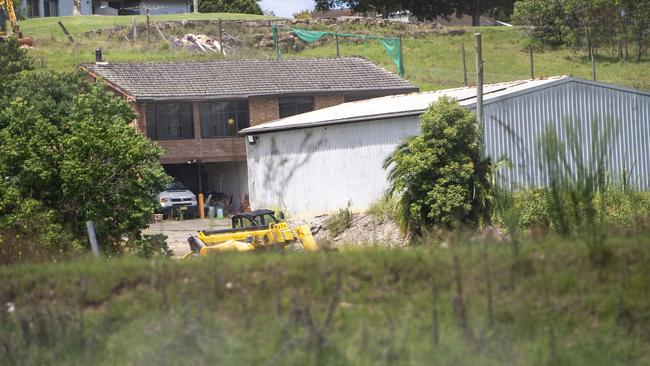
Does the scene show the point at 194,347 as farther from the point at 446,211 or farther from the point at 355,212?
the point at 355,212

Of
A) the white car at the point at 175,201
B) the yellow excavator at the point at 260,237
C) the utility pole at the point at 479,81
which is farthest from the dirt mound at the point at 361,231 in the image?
the white car at the point at 175,201

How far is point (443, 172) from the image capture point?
83.1 ft

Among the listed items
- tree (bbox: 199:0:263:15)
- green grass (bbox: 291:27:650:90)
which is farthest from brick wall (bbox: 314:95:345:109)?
tree (bbox: 199:0:263:15)

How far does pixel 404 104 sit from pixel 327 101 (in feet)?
45.4

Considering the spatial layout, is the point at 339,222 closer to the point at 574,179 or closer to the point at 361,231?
the point at 361,231

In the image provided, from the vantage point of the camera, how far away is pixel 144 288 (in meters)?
9.47

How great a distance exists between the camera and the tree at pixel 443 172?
83.0 feet

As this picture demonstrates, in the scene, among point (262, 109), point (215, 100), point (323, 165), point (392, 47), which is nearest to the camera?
point (323, 165)

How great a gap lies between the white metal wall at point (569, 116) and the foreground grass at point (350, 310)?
58.4ft

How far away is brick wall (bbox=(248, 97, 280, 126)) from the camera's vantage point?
45812 millimetres

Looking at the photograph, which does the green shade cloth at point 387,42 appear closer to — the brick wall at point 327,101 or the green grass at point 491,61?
the green grass at point 491,61

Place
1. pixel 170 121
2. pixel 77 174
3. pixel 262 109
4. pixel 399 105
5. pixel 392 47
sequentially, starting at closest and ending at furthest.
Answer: pixel 77 174 < pixel 399 105 < pixel 170 121 < pixel 262 109 < pixel 392 47

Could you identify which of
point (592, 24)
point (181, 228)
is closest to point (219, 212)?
point (181, 228)

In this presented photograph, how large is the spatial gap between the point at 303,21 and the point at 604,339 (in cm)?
6748
